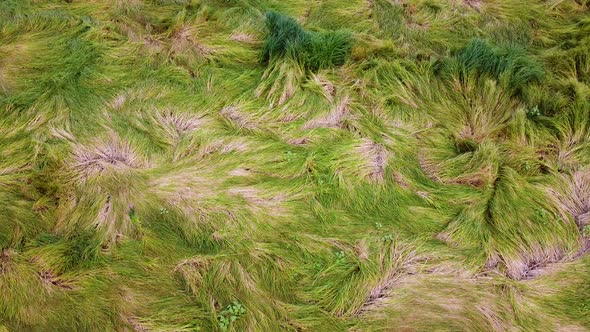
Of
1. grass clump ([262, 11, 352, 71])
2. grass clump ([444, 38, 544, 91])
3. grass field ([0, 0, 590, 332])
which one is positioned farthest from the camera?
grass clump ([262, 11, 352, 71])

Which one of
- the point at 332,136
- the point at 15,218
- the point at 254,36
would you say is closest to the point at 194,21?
the point at 254,36

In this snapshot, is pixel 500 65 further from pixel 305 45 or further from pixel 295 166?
pixel 295 166

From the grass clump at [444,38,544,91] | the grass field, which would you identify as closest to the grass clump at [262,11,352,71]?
the grass field

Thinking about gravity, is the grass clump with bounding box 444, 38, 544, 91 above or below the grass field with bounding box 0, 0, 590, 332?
above

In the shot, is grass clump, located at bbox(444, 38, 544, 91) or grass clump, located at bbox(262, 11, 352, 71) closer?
grass clump, located at bbox(444, 38, 544, 91)

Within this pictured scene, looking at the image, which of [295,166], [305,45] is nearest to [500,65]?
[305,45]

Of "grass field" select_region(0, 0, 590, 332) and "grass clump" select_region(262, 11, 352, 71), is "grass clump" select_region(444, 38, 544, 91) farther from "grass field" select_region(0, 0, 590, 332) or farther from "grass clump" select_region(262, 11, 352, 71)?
"grass clump" select_region(262, 11, 352, 71)
